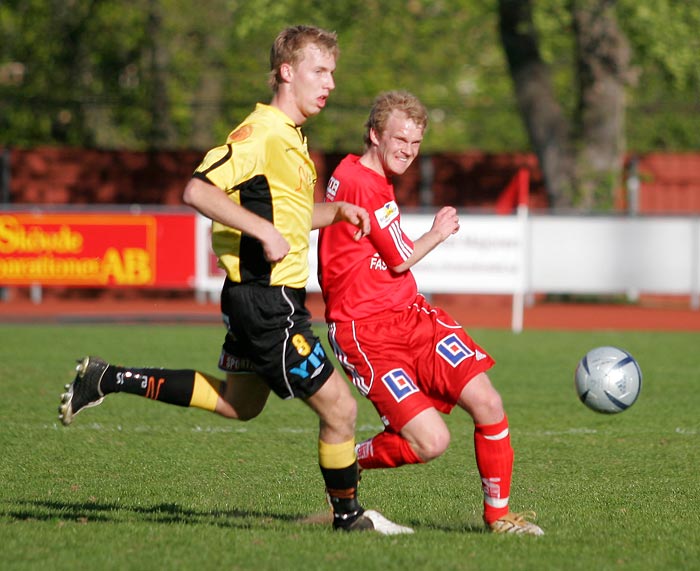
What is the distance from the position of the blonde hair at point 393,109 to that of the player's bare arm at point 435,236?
1.44ft

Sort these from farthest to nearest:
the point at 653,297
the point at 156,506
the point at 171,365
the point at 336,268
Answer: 1. the point at 653,297
2. the point at 171,365
3. the point at 156,506
4. the point at 336,268

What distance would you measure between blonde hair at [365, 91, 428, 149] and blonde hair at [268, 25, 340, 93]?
45 cm

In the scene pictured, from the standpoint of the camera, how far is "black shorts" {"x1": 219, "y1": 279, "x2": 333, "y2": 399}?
5.15 meters

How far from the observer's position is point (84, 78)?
2919cm

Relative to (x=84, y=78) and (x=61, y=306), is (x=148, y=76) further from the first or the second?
(x=61, y=306)

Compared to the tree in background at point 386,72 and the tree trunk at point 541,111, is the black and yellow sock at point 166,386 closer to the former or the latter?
the tree in background at point 386,72

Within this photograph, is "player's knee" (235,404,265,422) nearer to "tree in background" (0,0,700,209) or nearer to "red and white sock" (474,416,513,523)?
"red and white sock" (474,416,513,523)

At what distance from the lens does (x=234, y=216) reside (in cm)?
488

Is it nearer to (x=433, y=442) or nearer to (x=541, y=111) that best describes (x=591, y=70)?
(x=541, y=111)

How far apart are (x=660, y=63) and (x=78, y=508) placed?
707 inches

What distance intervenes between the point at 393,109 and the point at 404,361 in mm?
1143

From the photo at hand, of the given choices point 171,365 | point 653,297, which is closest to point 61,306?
point 171,365

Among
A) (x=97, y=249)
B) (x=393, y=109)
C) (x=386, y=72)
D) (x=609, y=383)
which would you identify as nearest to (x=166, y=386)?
(x=393, y=109)

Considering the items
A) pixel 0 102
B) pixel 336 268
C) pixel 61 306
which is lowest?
pixel 61 306
